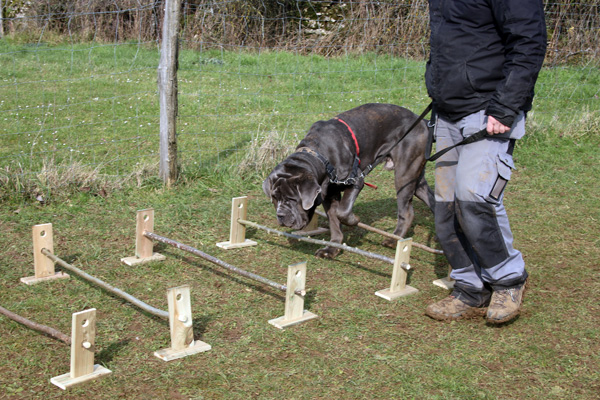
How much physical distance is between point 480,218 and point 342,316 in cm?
106

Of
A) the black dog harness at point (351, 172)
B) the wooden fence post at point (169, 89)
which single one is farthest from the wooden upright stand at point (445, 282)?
the wooden fence post at point (169, 89)

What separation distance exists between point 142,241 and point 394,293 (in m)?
1.89

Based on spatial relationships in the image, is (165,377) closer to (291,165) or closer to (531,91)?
(291,165)

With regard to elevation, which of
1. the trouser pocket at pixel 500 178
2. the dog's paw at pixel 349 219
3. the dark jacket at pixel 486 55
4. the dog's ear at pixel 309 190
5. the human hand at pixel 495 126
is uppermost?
the dark jacket at pixel 486 55

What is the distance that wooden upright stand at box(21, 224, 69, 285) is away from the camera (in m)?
3.97

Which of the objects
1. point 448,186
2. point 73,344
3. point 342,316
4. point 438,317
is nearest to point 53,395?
point 73,344

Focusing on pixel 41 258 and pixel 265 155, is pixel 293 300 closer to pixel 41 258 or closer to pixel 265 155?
pixel 41 258

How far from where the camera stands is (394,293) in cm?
405

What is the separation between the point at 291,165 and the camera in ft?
14.3

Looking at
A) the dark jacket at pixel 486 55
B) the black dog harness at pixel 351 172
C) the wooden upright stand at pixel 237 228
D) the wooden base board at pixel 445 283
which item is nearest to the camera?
the dark jacket at pixel 486 55

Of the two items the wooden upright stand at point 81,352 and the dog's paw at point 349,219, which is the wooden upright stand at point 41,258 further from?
the dog's paw at point 349,219

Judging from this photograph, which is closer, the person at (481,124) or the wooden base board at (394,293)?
the person at (481,124)

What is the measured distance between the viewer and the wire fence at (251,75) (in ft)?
27.1

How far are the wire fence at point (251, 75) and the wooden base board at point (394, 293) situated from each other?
3.77 m
